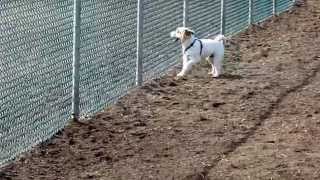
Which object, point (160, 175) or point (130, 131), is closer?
point (160, 175)

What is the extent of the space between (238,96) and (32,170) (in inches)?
133

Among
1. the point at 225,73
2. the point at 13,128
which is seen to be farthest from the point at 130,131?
the point at 225,73

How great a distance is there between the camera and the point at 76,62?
24.9ft

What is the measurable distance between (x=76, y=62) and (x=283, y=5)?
10.0 m

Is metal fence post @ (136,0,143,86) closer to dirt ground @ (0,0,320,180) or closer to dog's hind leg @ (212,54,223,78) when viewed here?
dirt ground @ (0,0,320,180)

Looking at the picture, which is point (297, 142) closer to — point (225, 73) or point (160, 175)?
point (160, 175)

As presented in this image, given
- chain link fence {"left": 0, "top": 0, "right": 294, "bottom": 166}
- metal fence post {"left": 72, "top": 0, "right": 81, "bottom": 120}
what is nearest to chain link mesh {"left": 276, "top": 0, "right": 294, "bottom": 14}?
chain link fence {"left": 0, "top": 0, "right": 294, "bottom": 166}

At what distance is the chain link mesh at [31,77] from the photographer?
6.90 meters

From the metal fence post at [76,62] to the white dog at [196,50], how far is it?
257 centimetres

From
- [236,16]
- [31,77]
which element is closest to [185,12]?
[236,16]

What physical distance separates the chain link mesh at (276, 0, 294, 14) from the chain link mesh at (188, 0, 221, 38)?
3351 millimetres

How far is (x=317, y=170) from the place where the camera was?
21.0 feet

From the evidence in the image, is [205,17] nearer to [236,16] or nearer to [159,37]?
[236,16]

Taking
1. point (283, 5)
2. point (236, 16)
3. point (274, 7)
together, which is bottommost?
point (283, 5)
